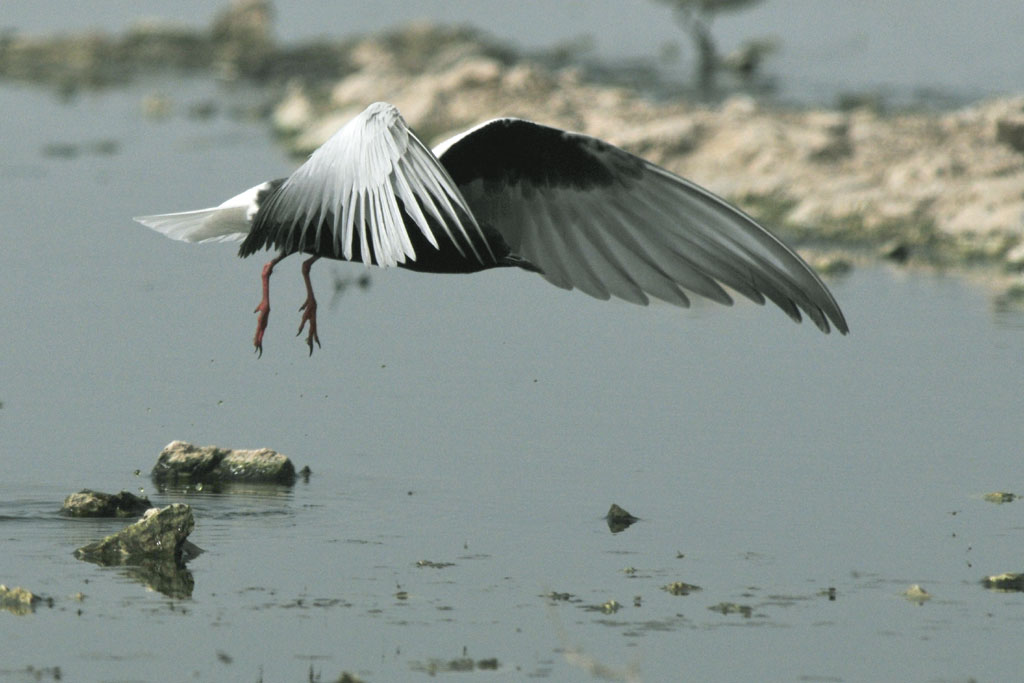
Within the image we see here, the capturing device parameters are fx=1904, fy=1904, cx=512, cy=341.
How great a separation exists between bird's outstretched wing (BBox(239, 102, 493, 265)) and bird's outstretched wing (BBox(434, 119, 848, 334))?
90cm

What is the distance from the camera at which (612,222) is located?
8258 mm

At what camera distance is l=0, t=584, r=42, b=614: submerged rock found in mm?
7348

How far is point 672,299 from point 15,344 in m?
6.34

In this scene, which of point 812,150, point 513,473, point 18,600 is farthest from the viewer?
point 812,150

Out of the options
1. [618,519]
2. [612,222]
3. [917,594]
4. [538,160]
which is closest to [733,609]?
[917,594]

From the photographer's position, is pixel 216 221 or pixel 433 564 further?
pixel 216 221

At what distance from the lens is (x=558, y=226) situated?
27.4 ft

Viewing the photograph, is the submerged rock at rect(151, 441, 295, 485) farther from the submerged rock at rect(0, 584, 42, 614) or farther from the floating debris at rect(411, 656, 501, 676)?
the floating debris at rect(411, 656, 501, 676)

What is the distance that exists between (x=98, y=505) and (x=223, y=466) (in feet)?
3.09

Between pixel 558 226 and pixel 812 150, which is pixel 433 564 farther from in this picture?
pixel 812 150

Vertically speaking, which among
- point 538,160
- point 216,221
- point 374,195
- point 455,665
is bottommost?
point 455,665

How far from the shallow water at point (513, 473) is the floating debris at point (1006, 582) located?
160 mm

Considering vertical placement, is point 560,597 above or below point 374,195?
below

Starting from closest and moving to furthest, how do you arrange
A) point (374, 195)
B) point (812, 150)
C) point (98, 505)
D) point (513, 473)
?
point (374, 195)
point (98, 505)
point (513, 473)
point (812, 150)
